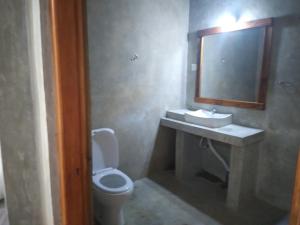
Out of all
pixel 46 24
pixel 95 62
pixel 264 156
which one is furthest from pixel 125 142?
pixel 46 24

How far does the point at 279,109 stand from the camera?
7.88 feet

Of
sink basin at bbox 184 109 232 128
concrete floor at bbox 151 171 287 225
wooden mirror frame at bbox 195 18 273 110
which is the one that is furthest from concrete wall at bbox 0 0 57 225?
wooden mirror frame at bbox 195 18 273 110

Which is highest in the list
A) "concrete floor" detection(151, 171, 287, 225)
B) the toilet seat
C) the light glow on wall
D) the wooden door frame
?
the light glow on wall

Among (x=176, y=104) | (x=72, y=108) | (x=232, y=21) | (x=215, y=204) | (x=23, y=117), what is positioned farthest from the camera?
(x=176, y=104)

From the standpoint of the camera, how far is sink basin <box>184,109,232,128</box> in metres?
2.57

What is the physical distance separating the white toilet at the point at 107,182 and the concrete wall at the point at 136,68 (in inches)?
11.4

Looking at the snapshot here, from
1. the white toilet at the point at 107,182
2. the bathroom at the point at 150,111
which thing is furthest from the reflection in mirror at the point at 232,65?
the white toilet at the point at 107,182

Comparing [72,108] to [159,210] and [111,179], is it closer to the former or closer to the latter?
[111,179]

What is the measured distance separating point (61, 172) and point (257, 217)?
85.6 inches

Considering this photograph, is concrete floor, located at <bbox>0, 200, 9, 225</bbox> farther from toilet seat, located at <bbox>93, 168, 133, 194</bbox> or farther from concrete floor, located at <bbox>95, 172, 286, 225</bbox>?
concrete floor, located at <bbox>95, 172, 286, 225</bbox>

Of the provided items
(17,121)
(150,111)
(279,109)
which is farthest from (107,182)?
(279,109)

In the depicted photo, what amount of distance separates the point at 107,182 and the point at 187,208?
36.0 inches

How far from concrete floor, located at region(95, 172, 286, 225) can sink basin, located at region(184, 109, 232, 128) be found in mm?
864

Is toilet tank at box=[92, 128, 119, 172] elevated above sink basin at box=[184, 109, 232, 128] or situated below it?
below
